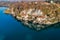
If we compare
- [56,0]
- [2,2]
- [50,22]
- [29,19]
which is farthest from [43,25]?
[2,2]

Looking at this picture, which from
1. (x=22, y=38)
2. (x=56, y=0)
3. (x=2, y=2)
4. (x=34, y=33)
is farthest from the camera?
(x=2, y=2)

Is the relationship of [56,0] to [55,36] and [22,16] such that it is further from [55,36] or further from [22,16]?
[55,36]

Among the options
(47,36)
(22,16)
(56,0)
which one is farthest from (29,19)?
(56,0)

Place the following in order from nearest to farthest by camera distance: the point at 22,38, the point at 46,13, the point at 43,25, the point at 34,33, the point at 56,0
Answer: the point at 22,38
the point at 34,33
the point at 43,25
the point at 46,13
the point at 56,0

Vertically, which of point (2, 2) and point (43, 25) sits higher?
point (43, 25)

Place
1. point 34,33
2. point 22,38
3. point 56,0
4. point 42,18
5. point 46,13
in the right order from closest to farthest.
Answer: point 22,38 < point 34,33 < point 42,18 < point 46,13 < point 56,0

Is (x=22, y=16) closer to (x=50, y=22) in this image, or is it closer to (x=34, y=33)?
(x=50, y=22)

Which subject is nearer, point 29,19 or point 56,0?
point 29,19

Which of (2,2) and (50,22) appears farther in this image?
(2,2)

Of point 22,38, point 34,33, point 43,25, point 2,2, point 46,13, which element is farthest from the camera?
point 2,2
